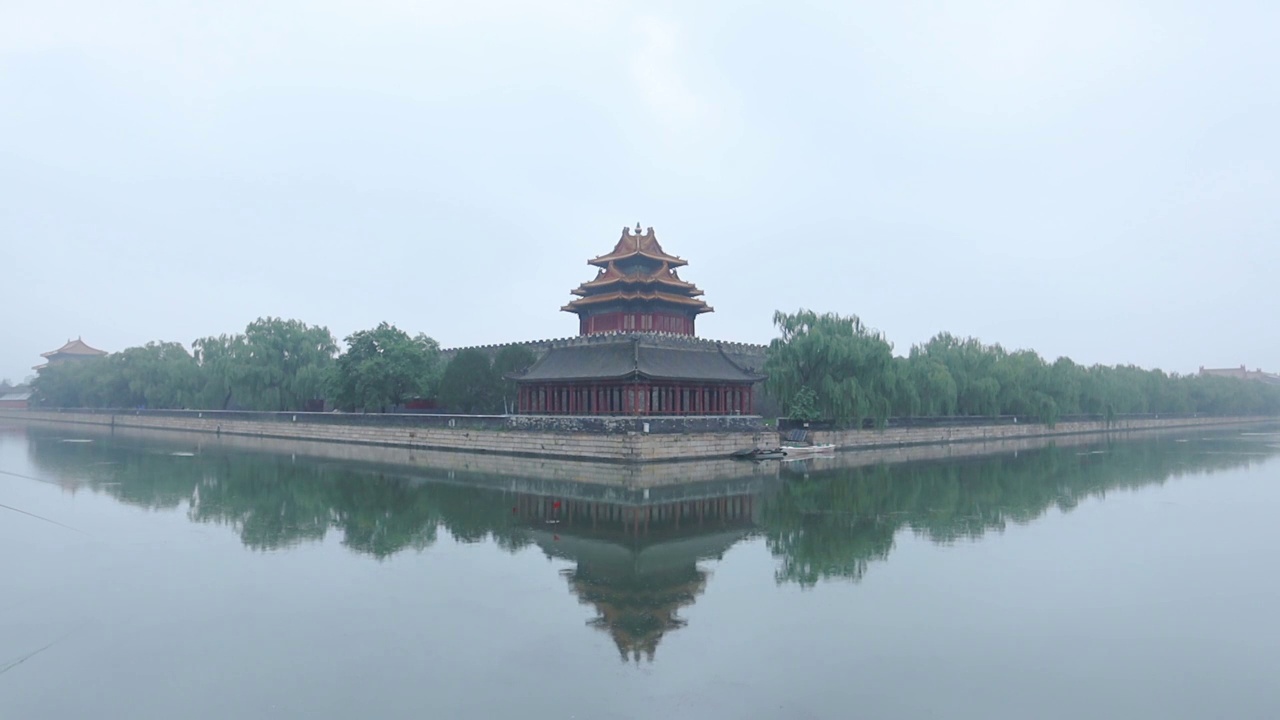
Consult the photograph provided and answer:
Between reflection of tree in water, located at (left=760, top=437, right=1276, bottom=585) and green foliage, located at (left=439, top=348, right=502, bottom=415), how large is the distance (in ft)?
49.7

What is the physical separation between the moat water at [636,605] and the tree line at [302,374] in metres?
15.1

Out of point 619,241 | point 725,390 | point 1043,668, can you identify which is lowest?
point 1043,668

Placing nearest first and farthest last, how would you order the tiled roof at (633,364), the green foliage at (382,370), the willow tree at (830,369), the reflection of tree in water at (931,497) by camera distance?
the reflection of tree in water at (931,497) < the tiled roof at (633,364) < the willow tree at (830,369) < the green foliage at (382,370)

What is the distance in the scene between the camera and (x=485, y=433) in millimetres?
31078

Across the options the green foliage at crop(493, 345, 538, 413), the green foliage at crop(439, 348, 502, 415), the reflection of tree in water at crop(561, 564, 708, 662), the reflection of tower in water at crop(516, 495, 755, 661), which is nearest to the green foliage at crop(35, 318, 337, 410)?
the green foliage at crop(439, 348, 502, 415)

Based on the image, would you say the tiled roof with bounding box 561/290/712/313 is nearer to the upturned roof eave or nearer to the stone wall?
the upturned roof eave

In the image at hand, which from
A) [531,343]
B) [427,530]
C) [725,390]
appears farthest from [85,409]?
[427,530]

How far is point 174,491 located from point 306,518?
20.9 ft

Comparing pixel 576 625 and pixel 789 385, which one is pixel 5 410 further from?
pixel 576 625

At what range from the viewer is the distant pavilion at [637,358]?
2938cm

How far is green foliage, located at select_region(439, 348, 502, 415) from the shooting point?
1373 inches

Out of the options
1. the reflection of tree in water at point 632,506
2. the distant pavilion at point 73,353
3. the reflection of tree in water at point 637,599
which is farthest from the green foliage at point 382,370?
the distant pavilion at point 73,353

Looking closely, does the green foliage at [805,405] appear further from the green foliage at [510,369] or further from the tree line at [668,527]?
the green foliage at [510,369]

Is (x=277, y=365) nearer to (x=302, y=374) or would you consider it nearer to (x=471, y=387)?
(x=302, y=374)
